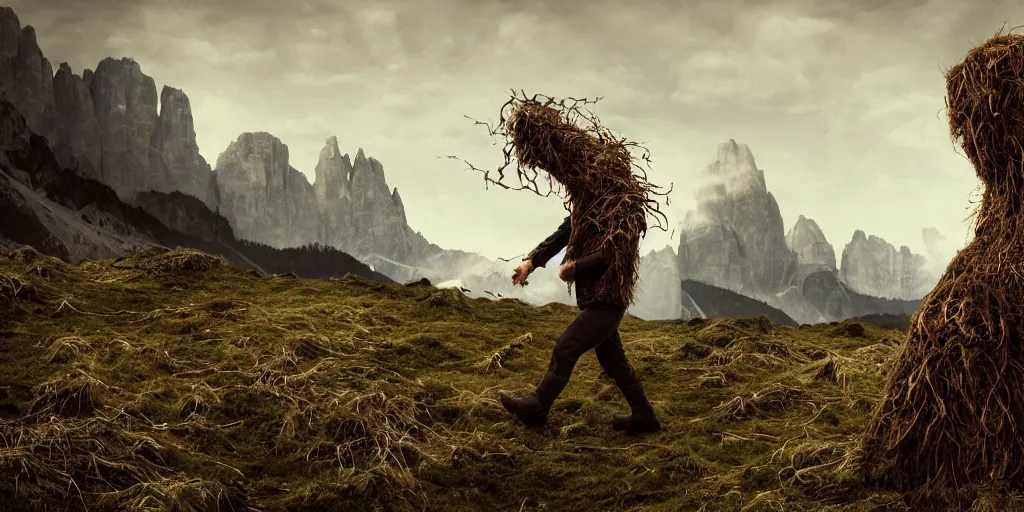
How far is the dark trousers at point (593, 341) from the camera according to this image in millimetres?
7109

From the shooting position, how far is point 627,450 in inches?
279

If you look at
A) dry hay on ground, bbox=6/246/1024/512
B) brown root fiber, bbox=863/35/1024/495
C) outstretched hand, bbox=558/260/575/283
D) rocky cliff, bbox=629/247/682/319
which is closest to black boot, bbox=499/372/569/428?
dry hay on ground, bbox=6/246/1024/512

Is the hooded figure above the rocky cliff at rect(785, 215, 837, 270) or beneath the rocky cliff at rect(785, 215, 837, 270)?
beneath

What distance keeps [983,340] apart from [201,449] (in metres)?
5.64

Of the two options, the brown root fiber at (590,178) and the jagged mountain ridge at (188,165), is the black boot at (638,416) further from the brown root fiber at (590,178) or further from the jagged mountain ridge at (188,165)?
the jagged mountain ridge at (188,165)

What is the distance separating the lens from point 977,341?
5543 mm

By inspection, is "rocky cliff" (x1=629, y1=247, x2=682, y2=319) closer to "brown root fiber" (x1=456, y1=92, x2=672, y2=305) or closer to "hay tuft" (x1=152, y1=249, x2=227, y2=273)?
"hay tuft" (x1=152, y1=249, x2=227, y2=273)

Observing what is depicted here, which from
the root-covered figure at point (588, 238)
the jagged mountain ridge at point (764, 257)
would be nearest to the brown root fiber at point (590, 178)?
the root-covered figure at point (588, 238)

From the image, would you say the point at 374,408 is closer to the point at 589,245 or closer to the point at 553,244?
the point at 553,244

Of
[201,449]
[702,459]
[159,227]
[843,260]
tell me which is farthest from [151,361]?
[843,260]

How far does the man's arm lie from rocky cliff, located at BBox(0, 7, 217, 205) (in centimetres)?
2796

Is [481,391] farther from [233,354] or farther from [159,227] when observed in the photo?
→ [159,227]

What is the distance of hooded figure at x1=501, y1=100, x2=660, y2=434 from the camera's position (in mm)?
7137

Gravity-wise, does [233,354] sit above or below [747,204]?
below
